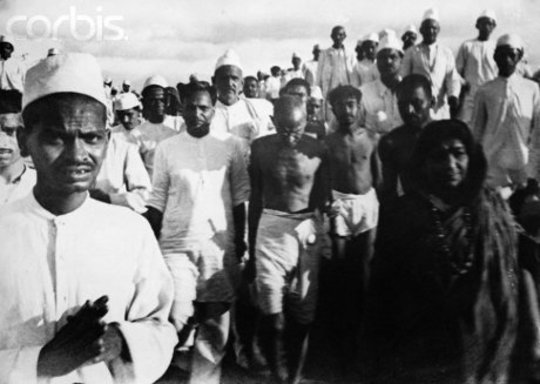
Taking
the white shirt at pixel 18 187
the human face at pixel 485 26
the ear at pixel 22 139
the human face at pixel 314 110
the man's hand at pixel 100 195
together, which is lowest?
the man's hand at pixel 100 195

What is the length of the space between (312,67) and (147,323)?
193 cm

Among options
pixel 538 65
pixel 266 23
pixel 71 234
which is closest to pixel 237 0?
pixel 266 23

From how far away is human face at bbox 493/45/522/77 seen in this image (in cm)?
423

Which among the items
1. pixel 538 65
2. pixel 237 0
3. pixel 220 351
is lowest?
pixel 220 351

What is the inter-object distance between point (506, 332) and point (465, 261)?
0.50m

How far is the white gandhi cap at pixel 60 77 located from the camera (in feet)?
11.1

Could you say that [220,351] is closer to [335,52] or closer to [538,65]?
[335,52]

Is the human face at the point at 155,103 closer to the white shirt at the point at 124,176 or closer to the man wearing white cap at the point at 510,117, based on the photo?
the white shirt at the point at 124,176

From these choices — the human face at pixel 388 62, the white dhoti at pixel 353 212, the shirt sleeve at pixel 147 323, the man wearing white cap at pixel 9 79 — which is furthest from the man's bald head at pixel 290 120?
the man wearing white cap at pixel 9 79

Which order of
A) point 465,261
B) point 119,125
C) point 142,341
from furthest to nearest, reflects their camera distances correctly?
point 119,125
point 465,261
point 142,341

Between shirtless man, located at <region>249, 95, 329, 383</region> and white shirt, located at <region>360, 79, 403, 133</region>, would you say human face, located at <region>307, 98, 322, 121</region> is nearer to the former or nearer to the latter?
shirtless man, located at <region>249, 95, 329, 383</region>

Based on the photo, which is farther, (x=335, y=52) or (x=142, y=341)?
(x=335, y=52)

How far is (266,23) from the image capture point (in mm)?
4121

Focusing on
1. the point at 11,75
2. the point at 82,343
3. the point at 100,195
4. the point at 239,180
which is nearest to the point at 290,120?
the point at 239,180
